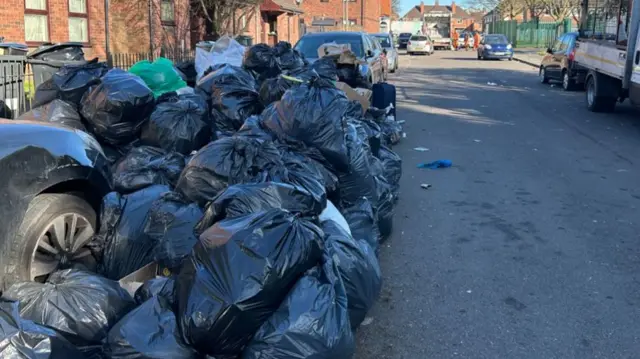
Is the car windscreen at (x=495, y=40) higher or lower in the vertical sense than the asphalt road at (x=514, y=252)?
higher

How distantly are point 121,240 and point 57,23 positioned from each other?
41.2ft

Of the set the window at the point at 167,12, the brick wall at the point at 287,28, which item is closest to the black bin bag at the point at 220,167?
the window at the point at 167,12

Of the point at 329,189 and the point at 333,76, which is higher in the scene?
the point at 333,76

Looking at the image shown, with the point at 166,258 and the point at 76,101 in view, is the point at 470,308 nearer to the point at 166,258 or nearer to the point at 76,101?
the point at 166,258

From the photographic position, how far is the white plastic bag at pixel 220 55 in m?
9.65

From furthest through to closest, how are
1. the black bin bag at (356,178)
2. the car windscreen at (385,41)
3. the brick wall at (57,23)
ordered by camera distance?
1. the car windscreen at (385,41)
2. the brick wall at (57,23)
3. the black bin bag at (356,178)

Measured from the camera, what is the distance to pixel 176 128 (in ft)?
18.6

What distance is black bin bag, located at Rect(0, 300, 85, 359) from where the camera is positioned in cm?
224

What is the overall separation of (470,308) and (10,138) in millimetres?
2897

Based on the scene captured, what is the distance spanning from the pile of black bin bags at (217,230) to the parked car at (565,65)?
1268 cm

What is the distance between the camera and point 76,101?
19.9 ft

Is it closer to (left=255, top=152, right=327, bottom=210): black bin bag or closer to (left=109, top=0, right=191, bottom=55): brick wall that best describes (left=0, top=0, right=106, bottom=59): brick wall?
(left=109, top=0, right=191, bottom=55): brick wall

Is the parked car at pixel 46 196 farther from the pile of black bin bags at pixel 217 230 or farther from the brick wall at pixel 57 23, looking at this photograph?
the brick wall at pixel 57 23

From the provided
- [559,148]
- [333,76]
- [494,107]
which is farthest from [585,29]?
[333,76]
